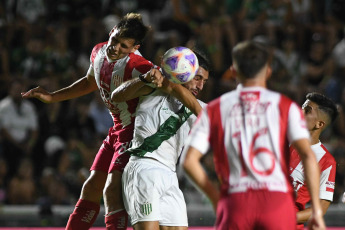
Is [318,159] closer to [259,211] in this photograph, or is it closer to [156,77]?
[156,77]

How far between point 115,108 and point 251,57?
176 centimetres

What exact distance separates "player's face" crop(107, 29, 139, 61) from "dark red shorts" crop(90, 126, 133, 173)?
527mm

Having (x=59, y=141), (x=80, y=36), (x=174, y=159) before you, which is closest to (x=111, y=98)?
(x=174, y=159)

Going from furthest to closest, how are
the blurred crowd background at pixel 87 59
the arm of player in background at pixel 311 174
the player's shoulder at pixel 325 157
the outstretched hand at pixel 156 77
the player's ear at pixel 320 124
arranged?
the blurred crowd background at pixel 87 59
the player's ear at pixel 320 124
the player's shoulder at pixel 325 157
the outstretched hand at pixel 156 77
the arm of player in background at pixel 311 174

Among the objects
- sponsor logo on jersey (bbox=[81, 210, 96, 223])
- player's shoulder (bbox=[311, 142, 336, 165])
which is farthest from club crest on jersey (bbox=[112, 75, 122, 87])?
player's shoulder (bbox=[311, 142, 336, 165])

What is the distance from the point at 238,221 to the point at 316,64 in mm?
7751

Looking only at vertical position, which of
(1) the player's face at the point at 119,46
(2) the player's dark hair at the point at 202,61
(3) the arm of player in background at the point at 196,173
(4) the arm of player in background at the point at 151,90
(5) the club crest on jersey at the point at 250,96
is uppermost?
(1) the player's face at the point at 119,46

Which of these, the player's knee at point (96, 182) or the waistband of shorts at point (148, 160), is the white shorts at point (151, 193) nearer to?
the waistband of shorts at point (148, 160)

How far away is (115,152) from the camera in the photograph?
15.5ft

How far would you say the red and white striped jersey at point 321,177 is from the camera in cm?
452

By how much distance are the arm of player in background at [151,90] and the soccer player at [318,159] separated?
957 mm

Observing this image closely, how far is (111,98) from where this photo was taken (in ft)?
14.9

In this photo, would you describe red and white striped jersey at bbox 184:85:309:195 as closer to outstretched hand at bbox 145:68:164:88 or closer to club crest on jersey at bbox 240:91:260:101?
club crest on jersey at bbox 240:91:260:101

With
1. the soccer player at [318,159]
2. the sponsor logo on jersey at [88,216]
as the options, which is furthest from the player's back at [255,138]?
the sponsor logo on jersey at [88,216]
